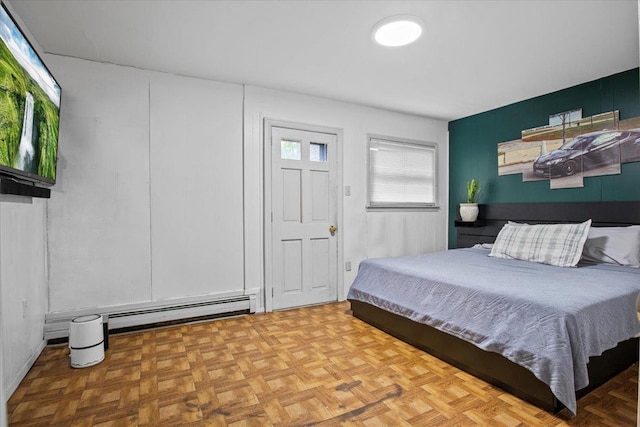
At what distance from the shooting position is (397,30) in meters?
2.48

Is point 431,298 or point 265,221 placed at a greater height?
point 265,221

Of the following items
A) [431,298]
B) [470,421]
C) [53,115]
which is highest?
[53,115]

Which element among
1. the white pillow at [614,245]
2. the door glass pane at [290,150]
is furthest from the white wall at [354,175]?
the white pillow at [614,245]

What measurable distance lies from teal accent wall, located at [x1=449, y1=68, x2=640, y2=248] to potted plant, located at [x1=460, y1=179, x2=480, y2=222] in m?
0.14

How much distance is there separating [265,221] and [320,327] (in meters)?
1.28

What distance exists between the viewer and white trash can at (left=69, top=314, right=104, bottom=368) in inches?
93.0

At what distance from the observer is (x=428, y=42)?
2.68 metres

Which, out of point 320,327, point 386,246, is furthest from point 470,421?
point 386,246

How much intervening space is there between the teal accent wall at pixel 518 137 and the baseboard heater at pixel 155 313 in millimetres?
3368

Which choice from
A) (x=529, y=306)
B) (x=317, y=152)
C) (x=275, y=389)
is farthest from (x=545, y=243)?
(x=275, y=389)

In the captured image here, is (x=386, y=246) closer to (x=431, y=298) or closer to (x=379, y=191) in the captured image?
(x=379, y=191)

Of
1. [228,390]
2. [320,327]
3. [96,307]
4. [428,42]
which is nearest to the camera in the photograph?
[228,390]

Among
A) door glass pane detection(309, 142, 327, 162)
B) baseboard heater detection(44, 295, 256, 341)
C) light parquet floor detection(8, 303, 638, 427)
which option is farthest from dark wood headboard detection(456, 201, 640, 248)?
baseboard heater detection(44, 295, 256, 341)

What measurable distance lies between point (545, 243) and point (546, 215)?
0.84 meters
